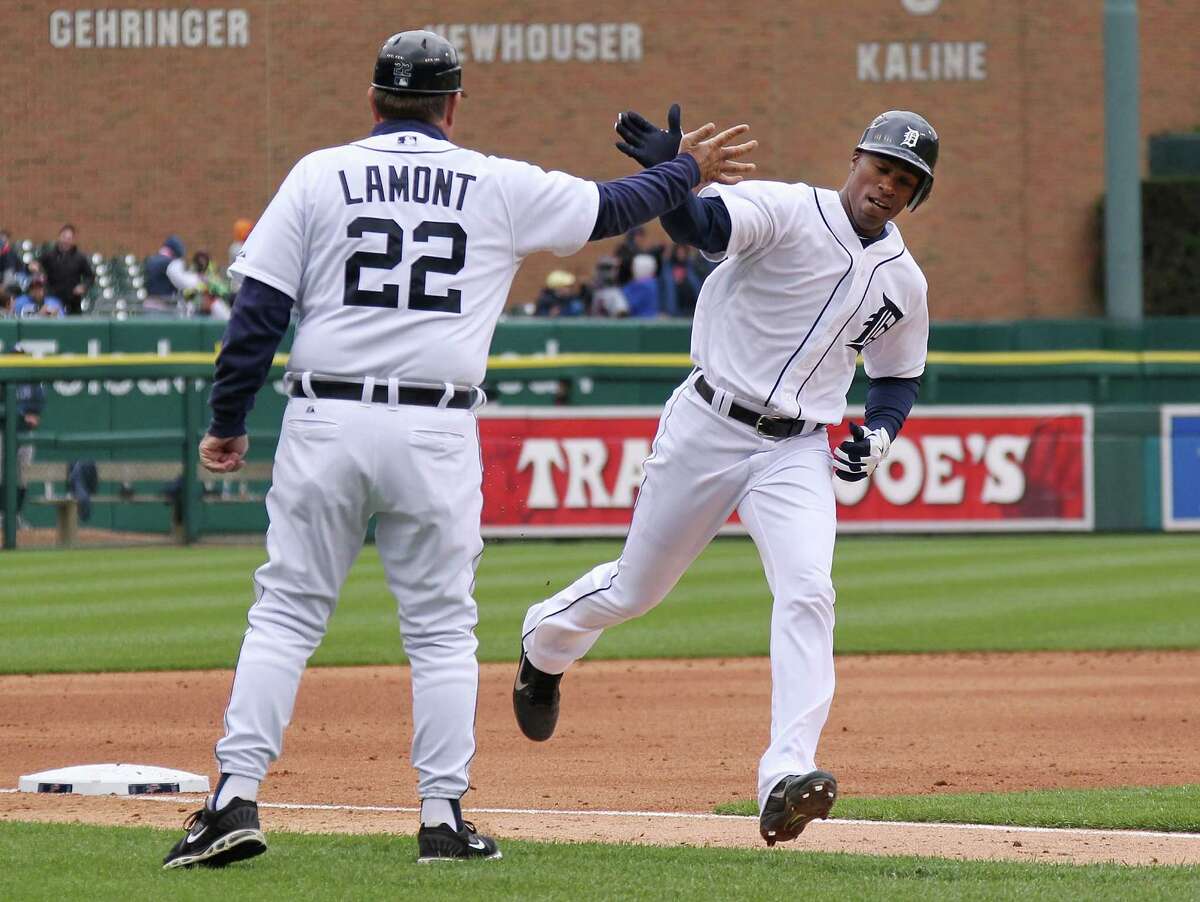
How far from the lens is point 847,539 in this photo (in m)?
16.4

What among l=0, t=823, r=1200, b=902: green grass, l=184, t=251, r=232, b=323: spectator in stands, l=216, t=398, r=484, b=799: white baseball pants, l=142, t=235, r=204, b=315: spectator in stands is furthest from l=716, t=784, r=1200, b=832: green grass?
l=142, t=235, r=204, b=315: spectator in stands

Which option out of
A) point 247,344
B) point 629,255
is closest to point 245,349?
point 247,344

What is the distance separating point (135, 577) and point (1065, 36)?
2027 cm

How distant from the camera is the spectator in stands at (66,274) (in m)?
21.0

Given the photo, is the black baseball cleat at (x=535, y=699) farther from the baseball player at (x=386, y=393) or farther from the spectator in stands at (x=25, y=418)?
the spectator in stands at (x=25, y=418)

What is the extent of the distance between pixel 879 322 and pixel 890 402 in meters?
0.36

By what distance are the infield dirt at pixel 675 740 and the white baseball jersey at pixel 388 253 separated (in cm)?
140

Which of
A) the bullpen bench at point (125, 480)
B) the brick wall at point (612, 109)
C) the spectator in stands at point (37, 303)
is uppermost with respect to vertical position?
the brick wall at point (612, 109)

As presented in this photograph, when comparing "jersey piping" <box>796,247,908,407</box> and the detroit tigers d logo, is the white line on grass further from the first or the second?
the detroit tigers d logo

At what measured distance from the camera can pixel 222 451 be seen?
4.58 meters

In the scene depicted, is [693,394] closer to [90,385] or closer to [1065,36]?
[90,385]

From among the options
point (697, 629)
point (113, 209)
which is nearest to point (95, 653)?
point (697, 629)

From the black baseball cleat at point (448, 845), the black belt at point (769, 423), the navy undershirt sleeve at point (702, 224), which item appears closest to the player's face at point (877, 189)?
the navy undershirt sleeve at point (702, 224)

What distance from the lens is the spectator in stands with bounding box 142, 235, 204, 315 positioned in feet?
67.9
